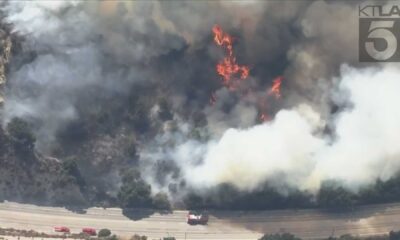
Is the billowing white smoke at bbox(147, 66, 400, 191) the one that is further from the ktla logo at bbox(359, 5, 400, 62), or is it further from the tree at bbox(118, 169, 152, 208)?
the tree at bbox(118, 169, 152, 208)

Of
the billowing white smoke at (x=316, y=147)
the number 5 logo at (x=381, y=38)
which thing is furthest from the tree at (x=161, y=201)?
the number 5 logo at (x=381, y=38)

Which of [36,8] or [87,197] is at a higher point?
[36,8]

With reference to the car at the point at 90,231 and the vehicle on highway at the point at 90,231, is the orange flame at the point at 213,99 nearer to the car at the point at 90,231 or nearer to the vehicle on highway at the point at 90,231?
the car at the point at 90,231

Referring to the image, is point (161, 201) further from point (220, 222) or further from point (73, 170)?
point (73, 170)

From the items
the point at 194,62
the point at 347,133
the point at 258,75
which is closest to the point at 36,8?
the point at 194,62

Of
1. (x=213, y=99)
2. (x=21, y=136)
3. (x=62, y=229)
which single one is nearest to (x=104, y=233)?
(x=62, y=229)

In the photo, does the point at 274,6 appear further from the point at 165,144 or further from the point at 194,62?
the point at 165,144
